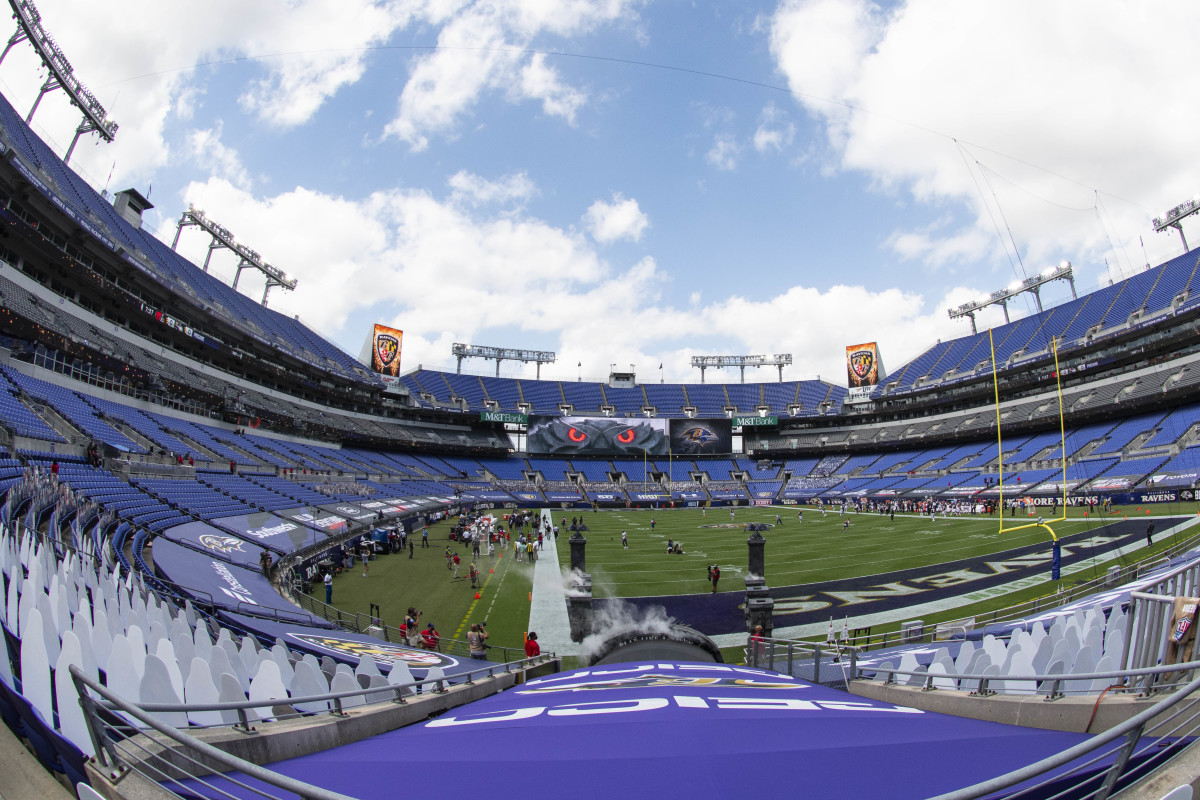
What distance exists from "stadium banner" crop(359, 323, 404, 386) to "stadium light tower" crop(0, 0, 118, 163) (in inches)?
1304

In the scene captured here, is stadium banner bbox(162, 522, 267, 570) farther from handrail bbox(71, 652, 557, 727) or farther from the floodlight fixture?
the floodlight fixture

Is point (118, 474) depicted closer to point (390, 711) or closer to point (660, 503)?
point (390, 711)

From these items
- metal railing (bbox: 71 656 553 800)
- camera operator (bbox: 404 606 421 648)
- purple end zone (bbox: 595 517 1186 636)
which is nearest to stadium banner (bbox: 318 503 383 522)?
camera operator (bbox: 404 606 421 648)

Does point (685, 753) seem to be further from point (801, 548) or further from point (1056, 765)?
point (801, 548)

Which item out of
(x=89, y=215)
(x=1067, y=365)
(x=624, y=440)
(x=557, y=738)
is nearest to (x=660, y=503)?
(x=624, y=440)

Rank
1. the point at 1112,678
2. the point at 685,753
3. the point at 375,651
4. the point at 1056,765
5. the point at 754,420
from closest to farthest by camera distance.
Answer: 1. the point at 1056,765
2. the point at 685,753
3. the point at 1112,678
4. the point at 375,651
5. the point at 754,420

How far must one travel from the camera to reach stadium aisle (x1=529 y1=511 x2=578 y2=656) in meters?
15.1

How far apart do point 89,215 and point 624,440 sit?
191 feet

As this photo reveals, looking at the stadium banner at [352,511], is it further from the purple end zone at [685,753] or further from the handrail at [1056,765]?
the handrail at [1056,765]

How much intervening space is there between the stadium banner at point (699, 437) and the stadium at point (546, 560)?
48cm

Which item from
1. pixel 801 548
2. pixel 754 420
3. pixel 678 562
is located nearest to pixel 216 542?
pixel 678 562

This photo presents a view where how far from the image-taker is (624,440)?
75.3 m

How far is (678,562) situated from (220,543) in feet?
65.2

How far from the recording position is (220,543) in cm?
1748
